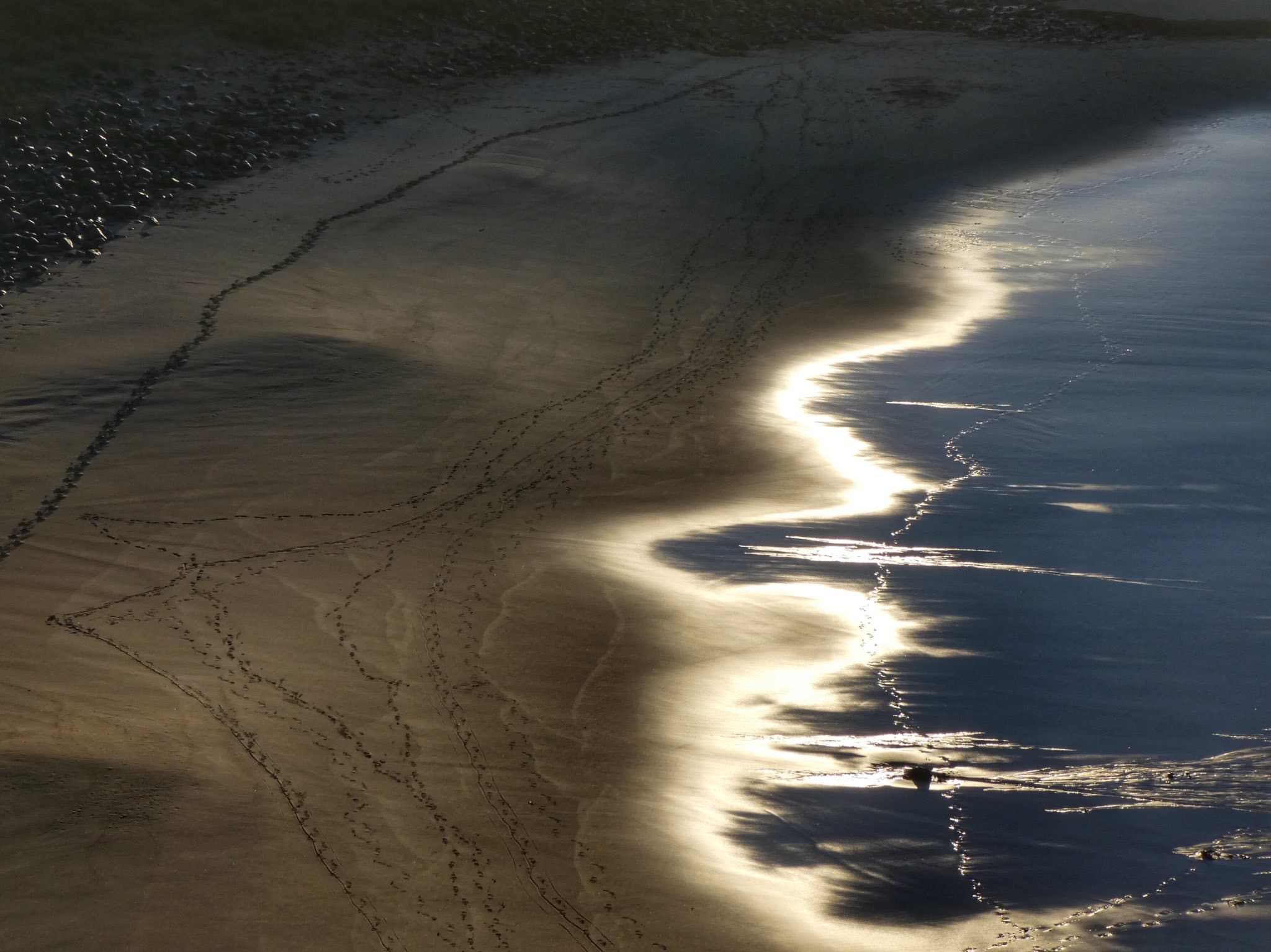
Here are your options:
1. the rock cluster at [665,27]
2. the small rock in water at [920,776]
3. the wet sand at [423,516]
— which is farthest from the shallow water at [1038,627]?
the rock cluster at [665,27]

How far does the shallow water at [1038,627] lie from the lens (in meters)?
5.41

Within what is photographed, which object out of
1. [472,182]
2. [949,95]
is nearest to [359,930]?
[472,182]

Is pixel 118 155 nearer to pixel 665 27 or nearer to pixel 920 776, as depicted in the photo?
pixel 665 27

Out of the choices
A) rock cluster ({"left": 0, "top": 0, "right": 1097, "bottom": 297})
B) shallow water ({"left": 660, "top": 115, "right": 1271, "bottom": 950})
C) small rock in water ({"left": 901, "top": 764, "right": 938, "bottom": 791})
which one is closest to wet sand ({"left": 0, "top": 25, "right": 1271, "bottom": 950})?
shallow water ({"left": 660, "top": 115, "right": 1271, "bottom": 950})

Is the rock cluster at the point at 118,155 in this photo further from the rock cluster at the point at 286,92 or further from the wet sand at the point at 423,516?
the wet sand at the point at 423,516

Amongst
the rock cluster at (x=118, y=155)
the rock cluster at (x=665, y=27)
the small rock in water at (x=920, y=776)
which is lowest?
the small rock in water at (x=920, y=776)

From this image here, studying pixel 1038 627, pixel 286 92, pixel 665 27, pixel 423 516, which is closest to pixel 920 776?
pixel 1038 627

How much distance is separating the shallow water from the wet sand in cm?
37

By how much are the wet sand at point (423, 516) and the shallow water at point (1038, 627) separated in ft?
1.21

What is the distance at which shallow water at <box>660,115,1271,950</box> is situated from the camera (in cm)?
541

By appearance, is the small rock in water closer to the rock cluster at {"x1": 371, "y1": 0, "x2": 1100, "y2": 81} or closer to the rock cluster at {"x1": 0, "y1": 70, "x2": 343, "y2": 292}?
the rock cluster at {"x1": 0, "y1": 70, "x2": 343, "y2": 292}

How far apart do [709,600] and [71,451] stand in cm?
446

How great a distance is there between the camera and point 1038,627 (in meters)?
7.27

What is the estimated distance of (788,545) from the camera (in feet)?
26.7
